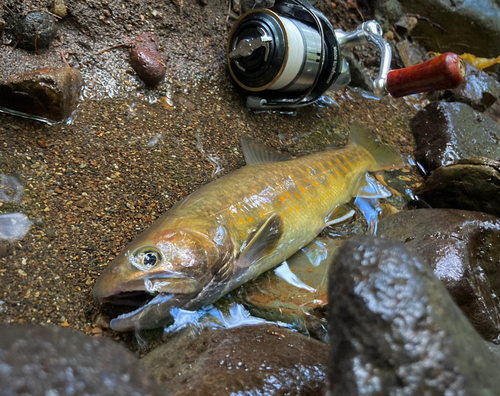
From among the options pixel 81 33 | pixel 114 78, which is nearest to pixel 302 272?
pixel 114 78

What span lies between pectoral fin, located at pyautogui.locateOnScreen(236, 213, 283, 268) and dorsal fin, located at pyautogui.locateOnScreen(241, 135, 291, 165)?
60 centimetres

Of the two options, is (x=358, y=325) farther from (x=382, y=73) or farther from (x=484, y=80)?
(x=484, y=80)

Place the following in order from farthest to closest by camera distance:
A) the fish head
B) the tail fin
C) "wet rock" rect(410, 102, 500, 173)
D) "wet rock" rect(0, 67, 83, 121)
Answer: "wet rock" rect(410, 102, 500, 173) → the tail fin → "wet rock" rect(0, 67, 83, 121) → the fish head

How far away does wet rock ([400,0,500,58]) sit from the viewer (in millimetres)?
5781

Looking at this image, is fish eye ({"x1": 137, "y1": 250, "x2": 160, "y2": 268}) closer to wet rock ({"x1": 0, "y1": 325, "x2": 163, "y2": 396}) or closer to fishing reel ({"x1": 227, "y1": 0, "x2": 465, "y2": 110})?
wet rock ({"x1": 0, "y1": 325, "x2": 163, "y2": 396})

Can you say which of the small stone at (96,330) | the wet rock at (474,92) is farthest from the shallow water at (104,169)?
the wet rock at (474,92)

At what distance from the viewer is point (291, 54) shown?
289cm

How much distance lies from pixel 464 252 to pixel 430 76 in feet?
3.53

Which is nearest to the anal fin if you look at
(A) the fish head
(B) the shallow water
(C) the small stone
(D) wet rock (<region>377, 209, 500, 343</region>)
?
(B) the shallow water

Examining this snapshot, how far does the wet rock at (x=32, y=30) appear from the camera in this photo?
2.56m

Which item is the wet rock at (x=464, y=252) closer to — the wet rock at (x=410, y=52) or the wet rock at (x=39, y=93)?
the wet rock at (x=39, y=93)

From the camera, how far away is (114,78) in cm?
283

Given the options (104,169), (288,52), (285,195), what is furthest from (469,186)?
(104,169)

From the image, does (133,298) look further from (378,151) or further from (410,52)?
(410,52)
